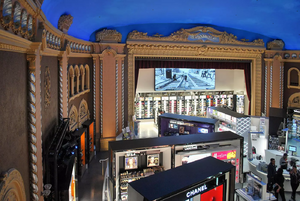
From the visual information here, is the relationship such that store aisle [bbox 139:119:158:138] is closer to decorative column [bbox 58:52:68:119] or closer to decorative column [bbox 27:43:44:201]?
decorative column [bbox 58:52:68:119]

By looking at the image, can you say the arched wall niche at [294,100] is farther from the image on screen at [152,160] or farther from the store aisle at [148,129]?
the image on screen at [152,160]

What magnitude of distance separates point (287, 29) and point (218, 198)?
31.8 ft

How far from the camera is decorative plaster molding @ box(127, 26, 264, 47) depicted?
1105 centimetres

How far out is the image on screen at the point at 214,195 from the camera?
3.05 m

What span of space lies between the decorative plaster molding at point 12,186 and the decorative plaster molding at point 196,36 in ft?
28.0

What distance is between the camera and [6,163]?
3021mm

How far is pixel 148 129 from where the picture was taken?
1363 centimetres

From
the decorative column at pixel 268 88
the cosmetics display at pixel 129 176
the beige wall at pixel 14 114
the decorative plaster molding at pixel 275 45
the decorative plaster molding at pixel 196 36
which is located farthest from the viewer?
the decorative column at pixel 268 88

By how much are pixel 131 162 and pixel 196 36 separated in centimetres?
792

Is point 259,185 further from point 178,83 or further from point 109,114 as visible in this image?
point 178,83

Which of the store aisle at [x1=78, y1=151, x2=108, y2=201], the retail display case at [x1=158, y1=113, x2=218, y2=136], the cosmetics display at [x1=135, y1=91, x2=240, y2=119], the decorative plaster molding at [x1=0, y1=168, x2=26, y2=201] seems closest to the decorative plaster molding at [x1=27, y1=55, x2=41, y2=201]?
the decorative plaster molding at [x1=0, y1=168, x2=26, y2=201]

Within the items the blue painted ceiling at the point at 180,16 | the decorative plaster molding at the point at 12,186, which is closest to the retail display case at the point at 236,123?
the blue painted ceiling at the point at 180,16

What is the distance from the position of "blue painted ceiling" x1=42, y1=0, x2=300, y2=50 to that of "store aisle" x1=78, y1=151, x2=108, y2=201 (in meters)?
4.65

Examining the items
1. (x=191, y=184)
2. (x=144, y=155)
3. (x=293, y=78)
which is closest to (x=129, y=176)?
(x=144, y=155)
